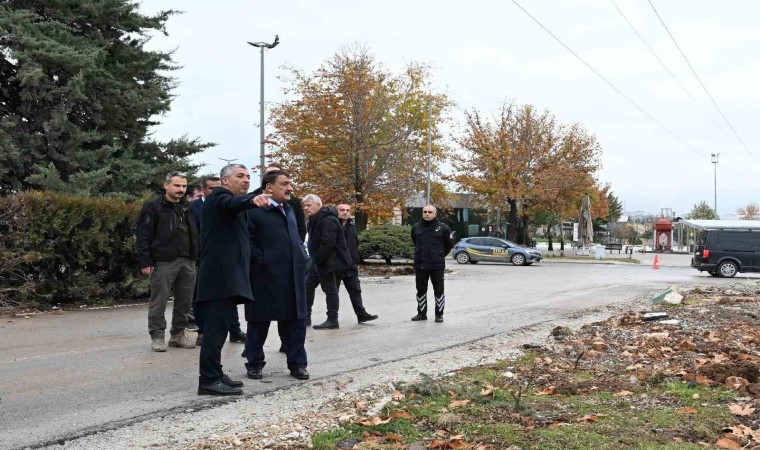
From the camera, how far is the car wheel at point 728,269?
28.7m

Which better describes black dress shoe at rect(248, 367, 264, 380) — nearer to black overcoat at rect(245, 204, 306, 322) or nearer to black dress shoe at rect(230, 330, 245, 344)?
black overcoat at rect(245, 204, 306, 322)

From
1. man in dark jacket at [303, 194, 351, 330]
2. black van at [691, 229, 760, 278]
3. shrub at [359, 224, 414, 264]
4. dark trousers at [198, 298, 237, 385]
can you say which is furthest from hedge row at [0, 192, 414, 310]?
Answer: black van at [691, 229, 760, 278]

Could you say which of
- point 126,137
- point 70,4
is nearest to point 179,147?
point 126,137

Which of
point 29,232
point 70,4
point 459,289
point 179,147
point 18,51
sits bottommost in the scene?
point 459,289

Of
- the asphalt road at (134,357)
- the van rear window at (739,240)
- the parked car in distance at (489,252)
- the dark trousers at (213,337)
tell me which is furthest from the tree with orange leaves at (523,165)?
the dark trousers at (213,337)

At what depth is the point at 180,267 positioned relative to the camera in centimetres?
903

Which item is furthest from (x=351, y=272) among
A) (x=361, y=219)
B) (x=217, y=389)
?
(x=361, y=219)

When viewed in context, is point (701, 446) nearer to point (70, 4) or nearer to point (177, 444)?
point (177, 444)

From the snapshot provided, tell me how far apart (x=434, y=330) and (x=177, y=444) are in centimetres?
651

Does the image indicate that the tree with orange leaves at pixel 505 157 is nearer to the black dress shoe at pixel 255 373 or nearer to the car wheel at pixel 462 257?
the car wheel at pixel 462 257

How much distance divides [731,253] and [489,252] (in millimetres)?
12858

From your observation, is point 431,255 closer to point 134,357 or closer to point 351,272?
point 351,272

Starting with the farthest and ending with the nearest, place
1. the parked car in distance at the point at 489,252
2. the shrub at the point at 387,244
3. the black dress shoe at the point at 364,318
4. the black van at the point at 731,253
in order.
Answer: the parked car in distance at the point at 489,252
the shrub at the point at 387,244
the black van at the point at 731,253
the black dress shoe at the point at 364,318

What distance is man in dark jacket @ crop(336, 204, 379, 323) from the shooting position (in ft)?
37.5
